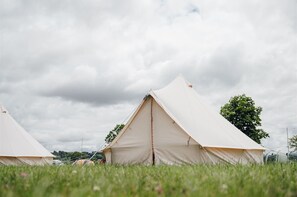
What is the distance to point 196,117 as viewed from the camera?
1270cm

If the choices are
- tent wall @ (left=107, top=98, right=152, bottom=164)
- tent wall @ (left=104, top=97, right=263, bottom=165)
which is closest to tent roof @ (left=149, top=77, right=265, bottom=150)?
tent wall @ (left=104, top=97, right=263, bottom=165)

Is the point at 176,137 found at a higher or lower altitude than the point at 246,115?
lower

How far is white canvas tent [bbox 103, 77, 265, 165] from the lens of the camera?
1120cm

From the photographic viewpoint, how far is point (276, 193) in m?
2.43

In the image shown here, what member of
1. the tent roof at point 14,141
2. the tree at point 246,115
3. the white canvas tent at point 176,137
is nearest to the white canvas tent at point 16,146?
the tent roof at point 14,141

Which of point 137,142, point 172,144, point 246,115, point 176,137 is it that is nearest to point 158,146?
point 172,144

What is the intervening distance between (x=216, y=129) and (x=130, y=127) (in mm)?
2919

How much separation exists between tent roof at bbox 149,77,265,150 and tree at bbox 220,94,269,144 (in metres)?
21.9

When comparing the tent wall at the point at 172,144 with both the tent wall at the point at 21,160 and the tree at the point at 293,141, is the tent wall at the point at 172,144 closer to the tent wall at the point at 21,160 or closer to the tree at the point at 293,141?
the tent wall at the point at 21,160

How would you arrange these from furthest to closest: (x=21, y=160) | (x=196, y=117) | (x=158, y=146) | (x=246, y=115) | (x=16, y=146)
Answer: (x=246, y=115)
(x=16, y=146)
(x=21, y=160)
(x=196, y=117)
(x=158, y=146)

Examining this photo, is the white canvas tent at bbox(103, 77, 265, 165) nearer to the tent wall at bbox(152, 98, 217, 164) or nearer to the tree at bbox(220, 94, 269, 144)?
the tent wall at bbox(152, 98, 217, 164)

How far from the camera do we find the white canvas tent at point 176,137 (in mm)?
11203

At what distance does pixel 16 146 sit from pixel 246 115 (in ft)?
77.4

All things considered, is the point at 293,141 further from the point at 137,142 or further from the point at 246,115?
the point at 137,142
